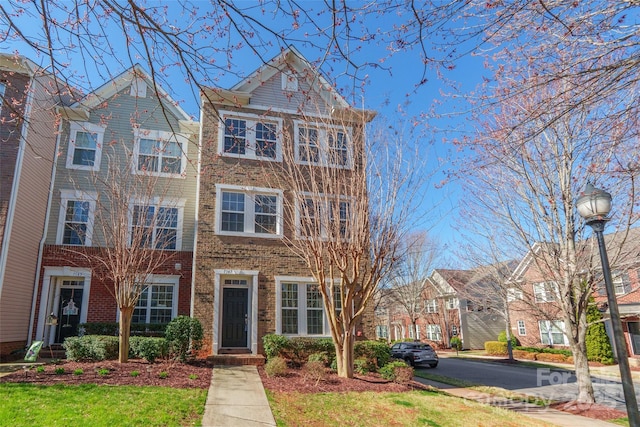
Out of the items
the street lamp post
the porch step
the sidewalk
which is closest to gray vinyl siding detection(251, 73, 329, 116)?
the porch step

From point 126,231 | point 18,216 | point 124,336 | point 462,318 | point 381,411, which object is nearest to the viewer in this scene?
point 381,411

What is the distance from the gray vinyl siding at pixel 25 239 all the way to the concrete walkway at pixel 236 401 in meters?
7.16

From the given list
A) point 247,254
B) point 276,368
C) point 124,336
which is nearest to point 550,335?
point 247,254

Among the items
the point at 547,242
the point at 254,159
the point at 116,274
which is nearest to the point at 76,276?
the point at 116,274

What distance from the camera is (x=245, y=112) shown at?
15141 millimetres

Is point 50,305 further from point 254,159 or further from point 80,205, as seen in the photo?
point 254,159

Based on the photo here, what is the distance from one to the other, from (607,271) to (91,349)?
12046 mm

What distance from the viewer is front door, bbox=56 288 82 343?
13719 mm

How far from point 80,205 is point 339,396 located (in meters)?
12.0

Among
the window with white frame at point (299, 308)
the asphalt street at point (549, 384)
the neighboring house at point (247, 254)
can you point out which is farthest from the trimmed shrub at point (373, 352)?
the asphalt street at point (549, 384)

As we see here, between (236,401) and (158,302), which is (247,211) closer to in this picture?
(158,302)

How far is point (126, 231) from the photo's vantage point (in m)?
11.3

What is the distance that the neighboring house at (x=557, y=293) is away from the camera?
1064cm

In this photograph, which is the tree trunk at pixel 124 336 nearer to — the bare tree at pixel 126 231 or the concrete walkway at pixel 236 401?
the bare tree at pixel 126 231
